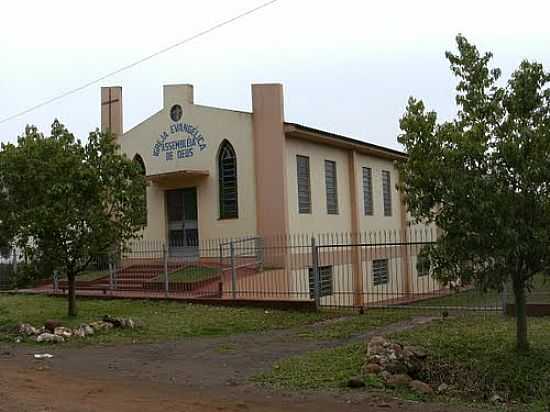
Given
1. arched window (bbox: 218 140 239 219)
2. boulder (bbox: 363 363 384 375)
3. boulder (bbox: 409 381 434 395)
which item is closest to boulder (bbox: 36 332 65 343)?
boulder (bbox: 363 363 384 375)

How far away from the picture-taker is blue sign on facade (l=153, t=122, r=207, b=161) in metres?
23.3

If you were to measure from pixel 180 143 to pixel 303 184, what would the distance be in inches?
178

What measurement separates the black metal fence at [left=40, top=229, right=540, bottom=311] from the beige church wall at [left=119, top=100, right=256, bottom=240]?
559 millimetres

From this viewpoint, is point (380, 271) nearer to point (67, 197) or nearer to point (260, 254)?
point (260, 254)

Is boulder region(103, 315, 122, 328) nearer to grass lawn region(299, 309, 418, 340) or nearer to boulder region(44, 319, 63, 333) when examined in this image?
boulder region(44, 319, 63, 333)

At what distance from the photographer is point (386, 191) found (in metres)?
29.1

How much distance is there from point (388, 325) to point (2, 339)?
7543mm

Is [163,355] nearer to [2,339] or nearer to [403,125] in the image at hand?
[2,339]

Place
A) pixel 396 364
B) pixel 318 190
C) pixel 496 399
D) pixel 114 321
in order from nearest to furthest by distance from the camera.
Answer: pixel 496 399 → pixel 396 364 → pixel 114 321 → pixel 318 190

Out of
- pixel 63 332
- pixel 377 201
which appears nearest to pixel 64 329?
pixel 63 332

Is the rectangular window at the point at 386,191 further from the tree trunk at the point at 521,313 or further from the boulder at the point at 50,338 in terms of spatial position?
the tree trunk at the point at 521,313

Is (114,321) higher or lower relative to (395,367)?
higher

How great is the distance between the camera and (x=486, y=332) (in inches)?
445

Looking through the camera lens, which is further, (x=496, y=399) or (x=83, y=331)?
(x=83, y=331)
